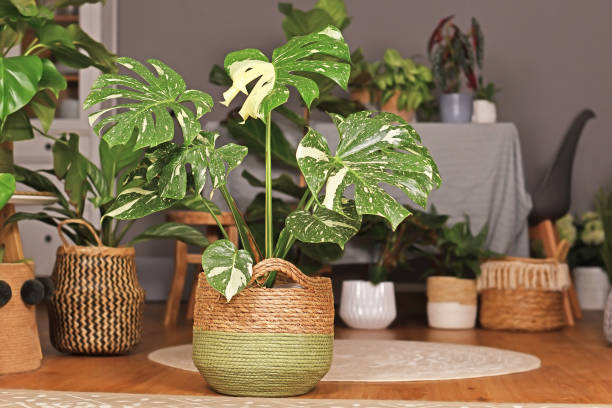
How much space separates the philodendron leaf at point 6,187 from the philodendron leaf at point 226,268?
445 mm

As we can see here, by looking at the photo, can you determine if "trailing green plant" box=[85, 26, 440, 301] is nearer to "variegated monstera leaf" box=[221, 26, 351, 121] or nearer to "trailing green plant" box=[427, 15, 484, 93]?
"variegated monstera leaf" box=[221, 26, 351, 121]

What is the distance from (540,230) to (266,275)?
2267 mm

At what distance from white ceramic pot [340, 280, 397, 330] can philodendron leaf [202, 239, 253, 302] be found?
5.74 feet

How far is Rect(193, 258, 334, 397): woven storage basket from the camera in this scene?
1.47 meters

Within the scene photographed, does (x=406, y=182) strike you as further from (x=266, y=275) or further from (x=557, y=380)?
(x=557, y=380)

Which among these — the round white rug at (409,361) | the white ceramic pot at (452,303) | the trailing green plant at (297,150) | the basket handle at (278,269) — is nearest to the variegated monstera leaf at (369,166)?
the trailing green plant at (297,150)

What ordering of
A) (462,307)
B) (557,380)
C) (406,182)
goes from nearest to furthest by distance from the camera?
(406,182), (557,380), (462,307)

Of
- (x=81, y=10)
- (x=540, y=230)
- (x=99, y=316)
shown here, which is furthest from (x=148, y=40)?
(x=99, y=316)

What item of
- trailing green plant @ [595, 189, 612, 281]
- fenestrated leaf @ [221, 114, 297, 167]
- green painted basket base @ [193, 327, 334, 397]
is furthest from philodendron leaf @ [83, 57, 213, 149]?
trailing green plant @ [595, 189, 612, 281]

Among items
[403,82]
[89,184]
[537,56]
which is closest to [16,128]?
[89,184]

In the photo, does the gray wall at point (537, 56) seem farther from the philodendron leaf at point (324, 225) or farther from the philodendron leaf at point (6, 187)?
the philodendron leaf at point (324, 225)

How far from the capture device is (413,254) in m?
3.43

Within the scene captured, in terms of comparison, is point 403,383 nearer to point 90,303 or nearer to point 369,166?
point 369,166

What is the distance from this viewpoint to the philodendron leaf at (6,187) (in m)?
1.58
